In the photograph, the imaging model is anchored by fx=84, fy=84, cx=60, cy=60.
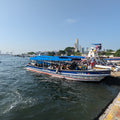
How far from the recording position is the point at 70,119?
20.0 feet

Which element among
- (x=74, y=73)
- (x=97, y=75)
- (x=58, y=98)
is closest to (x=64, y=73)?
(x=74, y=73)

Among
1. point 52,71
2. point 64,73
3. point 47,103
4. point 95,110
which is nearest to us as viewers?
point 95,110

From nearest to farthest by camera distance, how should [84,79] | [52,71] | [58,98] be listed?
[58,98], [84,79], [52,71]

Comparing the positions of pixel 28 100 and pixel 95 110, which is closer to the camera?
pixel 95 110

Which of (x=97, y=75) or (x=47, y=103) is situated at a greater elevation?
(x=97, y=75)

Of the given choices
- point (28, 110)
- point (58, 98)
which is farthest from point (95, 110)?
point (28, 110)

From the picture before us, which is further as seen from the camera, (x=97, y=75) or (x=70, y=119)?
(x=97, y=75)

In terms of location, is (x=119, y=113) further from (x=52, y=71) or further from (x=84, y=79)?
(x=52, y=71)

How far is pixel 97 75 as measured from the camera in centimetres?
1300

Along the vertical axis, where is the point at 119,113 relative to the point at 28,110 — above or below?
above

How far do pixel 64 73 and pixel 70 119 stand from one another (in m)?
9.85

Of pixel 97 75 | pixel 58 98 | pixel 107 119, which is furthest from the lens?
pixel 97 75

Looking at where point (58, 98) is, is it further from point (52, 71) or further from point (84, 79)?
point (52, 71)

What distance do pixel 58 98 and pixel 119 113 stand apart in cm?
562
